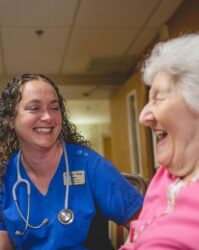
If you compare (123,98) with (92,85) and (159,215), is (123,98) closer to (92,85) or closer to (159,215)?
(92,85)

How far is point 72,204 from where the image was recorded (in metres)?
1.27

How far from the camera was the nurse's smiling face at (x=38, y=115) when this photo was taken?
1353 mm

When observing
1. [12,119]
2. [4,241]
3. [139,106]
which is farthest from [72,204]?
[139,106]

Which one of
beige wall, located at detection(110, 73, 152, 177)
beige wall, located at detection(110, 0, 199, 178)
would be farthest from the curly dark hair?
beige wall, located at detection(110, 73, 152, 177)

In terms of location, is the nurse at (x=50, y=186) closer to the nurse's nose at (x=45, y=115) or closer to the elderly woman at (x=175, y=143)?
the nurse's nose at (x=45, y=115)

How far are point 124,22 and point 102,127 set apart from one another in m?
6.37

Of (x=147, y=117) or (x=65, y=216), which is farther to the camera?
(x=65, y=216)

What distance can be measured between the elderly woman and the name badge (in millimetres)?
416

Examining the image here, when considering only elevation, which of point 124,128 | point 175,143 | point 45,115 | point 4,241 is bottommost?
point 4,241

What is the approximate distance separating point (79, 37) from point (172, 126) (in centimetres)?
298

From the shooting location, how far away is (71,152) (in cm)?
139

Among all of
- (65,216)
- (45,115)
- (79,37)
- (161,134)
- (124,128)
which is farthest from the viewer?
(124,128)

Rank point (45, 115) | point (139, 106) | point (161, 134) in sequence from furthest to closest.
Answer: point (139, 106), point (45, 115), point (161, 134)

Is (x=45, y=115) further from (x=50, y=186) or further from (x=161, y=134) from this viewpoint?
(x=161, y=134)
